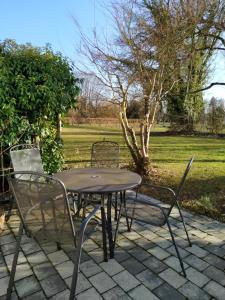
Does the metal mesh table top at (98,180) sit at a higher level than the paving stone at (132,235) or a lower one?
higher

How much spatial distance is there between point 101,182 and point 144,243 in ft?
2.53

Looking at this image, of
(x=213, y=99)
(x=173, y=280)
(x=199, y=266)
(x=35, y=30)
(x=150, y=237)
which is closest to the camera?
(x=173, y=280)

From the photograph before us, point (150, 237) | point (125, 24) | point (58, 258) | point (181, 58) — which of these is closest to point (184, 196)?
point (150, 237)

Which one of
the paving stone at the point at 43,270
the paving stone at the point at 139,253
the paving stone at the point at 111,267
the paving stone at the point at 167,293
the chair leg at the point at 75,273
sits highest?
the chair leg at the point at 75,273

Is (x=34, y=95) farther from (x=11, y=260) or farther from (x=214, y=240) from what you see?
(x=214, y=240)

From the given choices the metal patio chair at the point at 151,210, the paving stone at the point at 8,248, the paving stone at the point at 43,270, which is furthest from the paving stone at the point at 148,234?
the paving stone at the point at 8,248

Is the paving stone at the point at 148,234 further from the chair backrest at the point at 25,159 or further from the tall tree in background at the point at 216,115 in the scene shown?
the tall tree in background at the point at 216,115

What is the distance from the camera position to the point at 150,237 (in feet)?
8.62

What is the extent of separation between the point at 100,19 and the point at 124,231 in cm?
418

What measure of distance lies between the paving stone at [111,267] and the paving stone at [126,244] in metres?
0.25

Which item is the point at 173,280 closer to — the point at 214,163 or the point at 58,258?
the point at 58,258

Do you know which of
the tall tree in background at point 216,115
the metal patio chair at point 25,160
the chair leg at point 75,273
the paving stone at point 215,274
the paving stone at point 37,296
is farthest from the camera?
the tall tree in background at point 216,115

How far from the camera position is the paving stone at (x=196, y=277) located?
6.33ft

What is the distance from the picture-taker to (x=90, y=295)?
178 cm
